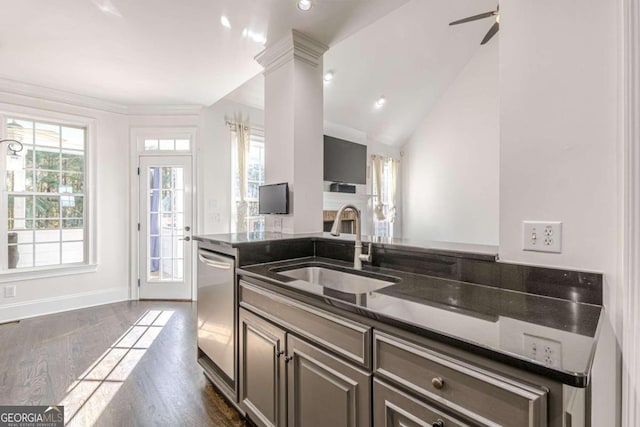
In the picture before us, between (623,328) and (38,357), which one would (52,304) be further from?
(623,328)

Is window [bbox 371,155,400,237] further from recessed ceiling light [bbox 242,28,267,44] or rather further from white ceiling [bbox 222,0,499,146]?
recessed ceiling light [bbox 242,28,267,44]

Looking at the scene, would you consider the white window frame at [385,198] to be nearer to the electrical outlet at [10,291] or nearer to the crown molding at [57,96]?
the crown molding at [57,96]

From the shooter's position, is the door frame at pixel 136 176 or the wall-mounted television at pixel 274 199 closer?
the wall-mounted television at pixel 274 199

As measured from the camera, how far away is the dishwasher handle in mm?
1875

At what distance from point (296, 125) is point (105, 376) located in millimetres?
2321

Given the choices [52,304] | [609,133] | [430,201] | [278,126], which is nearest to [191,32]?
[278,126]

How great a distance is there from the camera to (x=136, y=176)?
13.8 feet

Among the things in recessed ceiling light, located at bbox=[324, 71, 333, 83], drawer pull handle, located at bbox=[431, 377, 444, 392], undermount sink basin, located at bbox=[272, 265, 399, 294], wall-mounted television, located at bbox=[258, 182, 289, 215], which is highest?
recessed ceiling light, located at bbox=[324, 71, 333, 83]

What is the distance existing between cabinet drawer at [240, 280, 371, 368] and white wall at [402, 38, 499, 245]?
4.09 m

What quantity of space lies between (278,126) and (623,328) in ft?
7.80

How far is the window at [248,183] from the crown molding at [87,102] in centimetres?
76

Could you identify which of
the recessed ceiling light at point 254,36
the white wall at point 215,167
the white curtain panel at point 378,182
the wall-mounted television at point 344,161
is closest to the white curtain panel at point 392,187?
the white curtain panel at point 378,182

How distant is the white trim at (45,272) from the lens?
3402 mm

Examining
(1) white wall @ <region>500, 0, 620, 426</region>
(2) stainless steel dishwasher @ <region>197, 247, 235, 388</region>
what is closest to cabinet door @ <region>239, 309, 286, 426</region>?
(2) stainless steel dishwasher @ <region>197, 247, 235, 388</region>
